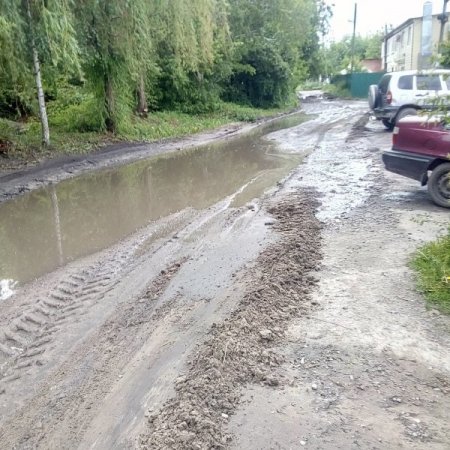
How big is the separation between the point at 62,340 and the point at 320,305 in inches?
99.7

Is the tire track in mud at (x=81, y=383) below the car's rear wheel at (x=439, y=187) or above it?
below

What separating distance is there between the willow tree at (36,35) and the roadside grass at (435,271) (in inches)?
399

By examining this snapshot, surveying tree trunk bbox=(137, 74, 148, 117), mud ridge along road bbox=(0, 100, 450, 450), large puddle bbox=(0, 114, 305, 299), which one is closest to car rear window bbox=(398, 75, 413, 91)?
large puddle bbox=(0, 114, 305, 299)

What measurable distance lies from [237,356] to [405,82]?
1432cm

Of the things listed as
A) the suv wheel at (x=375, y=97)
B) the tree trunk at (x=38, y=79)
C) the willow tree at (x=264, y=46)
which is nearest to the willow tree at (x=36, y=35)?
the tree trunk at (x=38, y=79)

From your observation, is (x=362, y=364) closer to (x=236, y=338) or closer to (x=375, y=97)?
(x=236, y=338)

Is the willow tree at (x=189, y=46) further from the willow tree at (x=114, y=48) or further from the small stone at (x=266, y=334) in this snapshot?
the small stone at (x=266, y=334)

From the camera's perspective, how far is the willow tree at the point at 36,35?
1109 centimetres

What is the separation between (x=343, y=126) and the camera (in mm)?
21094

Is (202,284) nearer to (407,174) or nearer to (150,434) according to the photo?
(150,434)

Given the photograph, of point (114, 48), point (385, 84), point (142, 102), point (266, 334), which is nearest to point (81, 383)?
point (266, 334)

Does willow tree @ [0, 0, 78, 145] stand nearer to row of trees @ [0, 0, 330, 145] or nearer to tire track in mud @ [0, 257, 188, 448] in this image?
row of trees @ [0, 0, 330, 145]

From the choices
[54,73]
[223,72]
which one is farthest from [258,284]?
[223,72]

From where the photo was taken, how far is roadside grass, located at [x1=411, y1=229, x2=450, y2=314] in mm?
4562
